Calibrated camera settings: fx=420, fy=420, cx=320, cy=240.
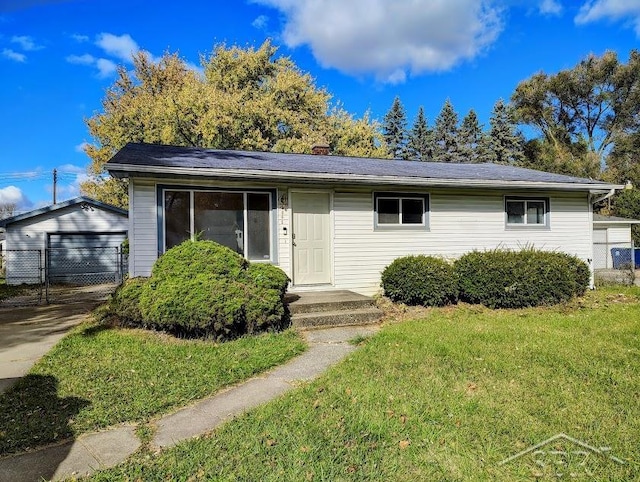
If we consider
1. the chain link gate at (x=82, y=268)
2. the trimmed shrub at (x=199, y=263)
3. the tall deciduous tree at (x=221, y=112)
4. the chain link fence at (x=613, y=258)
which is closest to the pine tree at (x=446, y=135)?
the tall deciduous tree at (x=221, y=112)

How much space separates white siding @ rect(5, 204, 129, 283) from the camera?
52.0 ft

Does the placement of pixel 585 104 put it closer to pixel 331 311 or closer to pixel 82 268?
pixel 331 311

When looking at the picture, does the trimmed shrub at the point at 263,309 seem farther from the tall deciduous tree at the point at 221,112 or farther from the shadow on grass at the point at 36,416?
the tall deciduous tree at the point at 221,112

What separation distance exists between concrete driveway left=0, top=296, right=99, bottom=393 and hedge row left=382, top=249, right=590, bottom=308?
610 centimetres

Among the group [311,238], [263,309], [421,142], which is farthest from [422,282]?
[421,142]

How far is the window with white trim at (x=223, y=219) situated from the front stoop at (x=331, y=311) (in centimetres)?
143

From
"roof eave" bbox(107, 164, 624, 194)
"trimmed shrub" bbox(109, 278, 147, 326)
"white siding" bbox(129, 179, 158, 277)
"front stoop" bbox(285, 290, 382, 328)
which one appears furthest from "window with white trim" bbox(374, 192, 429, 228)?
"trimmed shrub" bbox(109, 278, 147, 326)

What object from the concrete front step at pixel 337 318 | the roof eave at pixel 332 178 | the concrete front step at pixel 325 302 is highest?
the roof eave at pixel 332 178

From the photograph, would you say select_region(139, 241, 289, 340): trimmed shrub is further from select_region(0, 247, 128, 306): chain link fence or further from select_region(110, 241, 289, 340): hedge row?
select_region(0, 247, 128, 306): chain link fence

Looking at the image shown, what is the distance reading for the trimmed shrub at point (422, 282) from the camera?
8250mm

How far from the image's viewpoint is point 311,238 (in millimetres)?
8883

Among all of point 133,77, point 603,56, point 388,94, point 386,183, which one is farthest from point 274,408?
point 388,94

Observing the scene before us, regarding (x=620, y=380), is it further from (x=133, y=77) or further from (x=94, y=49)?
(x=133, y=77)

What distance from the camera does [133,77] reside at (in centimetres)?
2423
